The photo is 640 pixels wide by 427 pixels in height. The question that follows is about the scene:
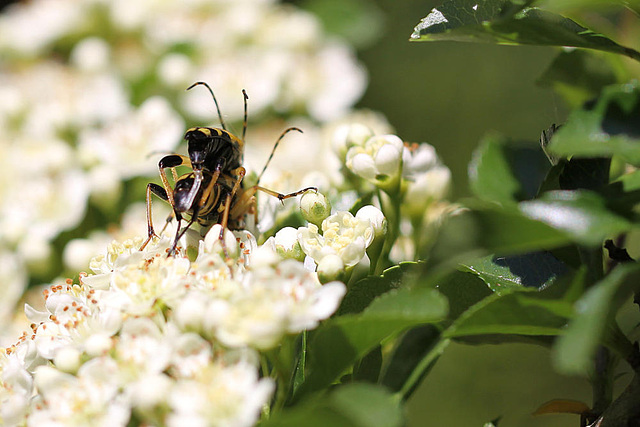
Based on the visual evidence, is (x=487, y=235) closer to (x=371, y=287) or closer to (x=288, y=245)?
(x=371, y=287)

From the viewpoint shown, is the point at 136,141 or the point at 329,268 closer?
the point at 329,268

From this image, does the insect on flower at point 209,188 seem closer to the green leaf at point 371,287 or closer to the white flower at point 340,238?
the white flower at point 340,238

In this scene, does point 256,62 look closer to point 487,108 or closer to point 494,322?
point 487,108

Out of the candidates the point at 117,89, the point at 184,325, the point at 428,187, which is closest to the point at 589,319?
the point at 184,325

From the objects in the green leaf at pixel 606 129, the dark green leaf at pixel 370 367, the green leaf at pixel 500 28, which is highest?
the green leaf at pixel 500 28

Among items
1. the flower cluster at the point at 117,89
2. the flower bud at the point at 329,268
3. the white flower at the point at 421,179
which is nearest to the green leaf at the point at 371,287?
the flower bud at the point at 329,268

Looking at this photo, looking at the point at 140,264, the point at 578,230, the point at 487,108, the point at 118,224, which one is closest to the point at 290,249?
the point at 140,264

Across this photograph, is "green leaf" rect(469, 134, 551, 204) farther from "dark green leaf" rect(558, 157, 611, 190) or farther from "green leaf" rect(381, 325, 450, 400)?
"green leaf" rect(381, 325, 450, 400)

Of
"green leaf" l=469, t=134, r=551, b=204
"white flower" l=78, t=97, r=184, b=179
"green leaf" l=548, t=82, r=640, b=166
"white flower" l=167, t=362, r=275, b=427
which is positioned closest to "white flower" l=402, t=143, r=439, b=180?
"green leaf" l=469, t=134, r=551, b=204
